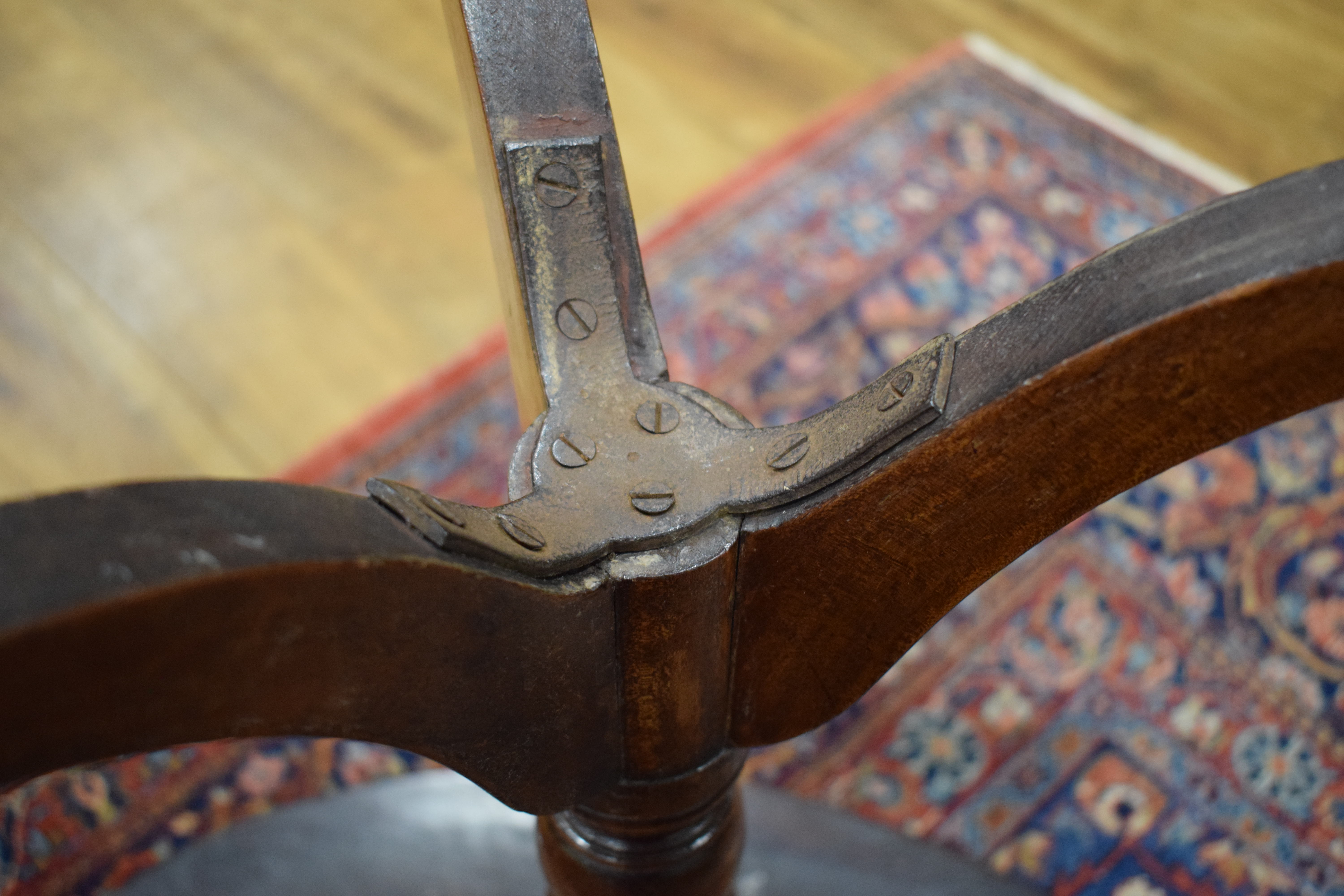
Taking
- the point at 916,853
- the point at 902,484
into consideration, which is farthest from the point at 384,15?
the point at 902,484

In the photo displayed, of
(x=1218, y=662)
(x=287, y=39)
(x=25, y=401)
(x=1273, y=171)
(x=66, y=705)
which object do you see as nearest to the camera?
(x=66, y=705)

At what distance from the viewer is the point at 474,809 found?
1.14 m

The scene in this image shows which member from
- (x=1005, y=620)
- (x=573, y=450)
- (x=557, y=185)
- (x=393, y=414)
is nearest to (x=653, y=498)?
(x=573, y=450)

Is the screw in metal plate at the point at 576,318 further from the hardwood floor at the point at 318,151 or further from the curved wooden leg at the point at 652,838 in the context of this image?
the hardwood floor at the point at 318,151

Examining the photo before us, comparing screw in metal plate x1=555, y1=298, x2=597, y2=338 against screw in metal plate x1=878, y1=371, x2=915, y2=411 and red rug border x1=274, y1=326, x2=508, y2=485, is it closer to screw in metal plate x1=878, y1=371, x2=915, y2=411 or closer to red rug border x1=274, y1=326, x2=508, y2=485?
screw in metal plate x1=878, y1=371, x2=915, y2=411

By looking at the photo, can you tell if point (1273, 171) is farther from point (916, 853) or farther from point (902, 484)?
point (902, 484)

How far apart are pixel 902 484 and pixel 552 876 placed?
344 millimetres

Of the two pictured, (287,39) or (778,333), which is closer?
(778,333)

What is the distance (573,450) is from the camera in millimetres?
589

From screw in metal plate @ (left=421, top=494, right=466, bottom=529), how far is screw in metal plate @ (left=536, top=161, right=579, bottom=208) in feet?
0.79

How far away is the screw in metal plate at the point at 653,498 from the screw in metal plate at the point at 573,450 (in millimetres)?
32

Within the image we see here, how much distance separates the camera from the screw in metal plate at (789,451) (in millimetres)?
551

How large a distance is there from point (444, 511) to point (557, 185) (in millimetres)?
261

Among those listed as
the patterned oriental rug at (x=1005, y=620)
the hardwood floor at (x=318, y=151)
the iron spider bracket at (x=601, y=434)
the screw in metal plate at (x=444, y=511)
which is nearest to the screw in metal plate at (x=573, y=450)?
the iron spider bracket at (x=601, y=434)
